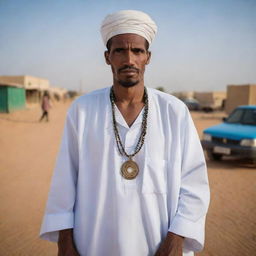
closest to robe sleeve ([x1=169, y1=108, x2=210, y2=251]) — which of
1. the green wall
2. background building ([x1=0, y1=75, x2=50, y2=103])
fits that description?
the green wall

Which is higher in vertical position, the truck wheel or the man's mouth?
the man's mouth

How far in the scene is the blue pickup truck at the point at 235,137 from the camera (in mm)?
6348

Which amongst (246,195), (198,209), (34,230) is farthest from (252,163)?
(198,209)

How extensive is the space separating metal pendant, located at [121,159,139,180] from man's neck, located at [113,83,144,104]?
1.37 feet

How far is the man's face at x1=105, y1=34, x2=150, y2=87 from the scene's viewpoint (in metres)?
1.61

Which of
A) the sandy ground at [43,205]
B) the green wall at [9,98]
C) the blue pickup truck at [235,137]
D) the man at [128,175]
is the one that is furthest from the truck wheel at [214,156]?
the green wall at [9,98]

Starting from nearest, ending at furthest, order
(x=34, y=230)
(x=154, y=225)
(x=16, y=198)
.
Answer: (x=154, y=225) → (x=34, y=230) → (x=16, y=198)

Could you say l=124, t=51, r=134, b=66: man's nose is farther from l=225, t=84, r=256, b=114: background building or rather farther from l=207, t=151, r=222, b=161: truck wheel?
l=225, t=84, r=256, b=114: background building

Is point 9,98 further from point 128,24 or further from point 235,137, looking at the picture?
point 128,24

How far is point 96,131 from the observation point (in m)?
1.58

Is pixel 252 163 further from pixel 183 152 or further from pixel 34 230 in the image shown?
pixel 183 152

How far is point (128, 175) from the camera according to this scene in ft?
4.95

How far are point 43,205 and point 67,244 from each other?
3130mm

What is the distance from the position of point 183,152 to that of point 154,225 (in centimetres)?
46
